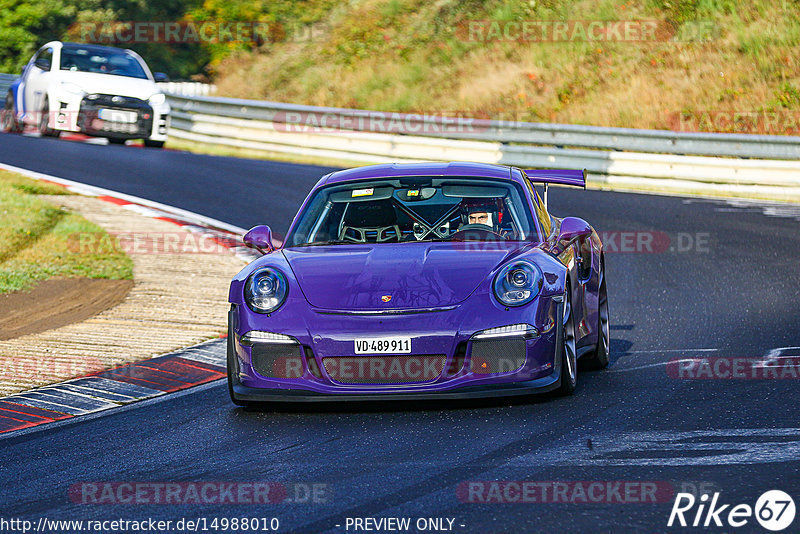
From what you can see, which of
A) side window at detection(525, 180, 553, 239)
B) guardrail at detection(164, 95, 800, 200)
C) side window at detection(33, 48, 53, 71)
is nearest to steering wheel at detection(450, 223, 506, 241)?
side window at detection(525, 180, 553, 239)

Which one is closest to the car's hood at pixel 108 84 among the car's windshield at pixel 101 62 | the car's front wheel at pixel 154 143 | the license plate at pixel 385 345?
the car's windshield at pixel 101 62

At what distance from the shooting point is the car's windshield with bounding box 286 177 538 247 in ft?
25.0

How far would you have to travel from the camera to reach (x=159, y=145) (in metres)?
23.8

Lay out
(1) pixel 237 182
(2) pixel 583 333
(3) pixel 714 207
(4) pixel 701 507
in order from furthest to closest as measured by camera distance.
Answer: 1. (1) pixel 237 182
2. (3) pixel 714 207
3. (2) pixel 583 333
4. (4) pixel 701 507

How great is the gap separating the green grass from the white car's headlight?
6.10m

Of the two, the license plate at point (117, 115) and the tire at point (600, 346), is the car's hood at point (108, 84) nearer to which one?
the license plate at point (117, 115)

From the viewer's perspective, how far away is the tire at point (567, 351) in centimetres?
674

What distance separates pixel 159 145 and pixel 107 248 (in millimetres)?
11312

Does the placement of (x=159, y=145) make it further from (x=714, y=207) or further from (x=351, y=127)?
(x=714, y=207)

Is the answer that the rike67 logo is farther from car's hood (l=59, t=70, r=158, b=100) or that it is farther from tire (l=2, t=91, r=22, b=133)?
tire (l=2, t=91, r=22, b=133)

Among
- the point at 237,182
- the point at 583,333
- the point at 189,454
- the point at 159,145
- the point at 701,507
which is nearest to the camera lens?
the point at 701,507

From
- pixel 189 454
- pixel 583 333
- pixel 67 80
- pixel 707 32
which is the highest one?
pixel 707 32

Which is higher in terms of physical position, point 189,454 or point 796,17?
point 796,17

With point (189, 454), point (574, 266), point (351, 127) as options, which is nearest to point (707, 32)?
point (351, 127)
